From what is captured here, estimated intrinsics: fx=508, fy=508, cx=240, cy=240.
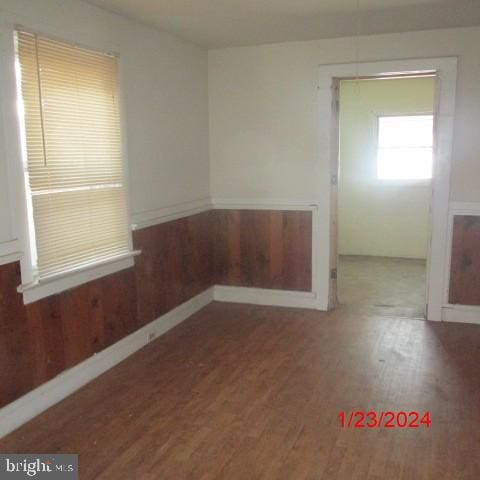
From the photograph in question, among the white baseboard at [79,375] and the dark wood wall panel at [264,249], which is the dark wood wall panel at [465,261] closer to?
the dark wood wall panel at [264,249]

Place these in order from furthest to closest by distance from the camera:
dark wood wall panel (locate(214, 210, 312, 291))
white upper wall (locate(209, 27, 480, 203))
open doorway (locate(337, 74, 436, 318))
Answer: open doorway (locate(337, 74, 436, 318))
dark wood wall panel (locate(214, 210, 312, 291))
white upper wall (locate(209, 27, 480, 203))

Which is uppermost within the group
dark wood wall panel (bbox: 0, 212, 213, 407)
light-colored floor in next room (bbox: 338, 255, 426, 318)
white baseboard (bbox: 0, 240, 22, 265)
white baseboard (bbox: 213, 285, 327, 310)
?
white baseboard (bbox: 0, 240, 22, 265)

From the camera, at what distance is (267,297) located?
186 inches

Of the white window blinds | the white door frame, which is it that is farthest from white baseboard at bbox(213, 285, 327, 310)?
the white window blinds

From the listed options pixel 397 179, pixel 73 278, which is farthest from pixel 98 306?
pixel 397 179

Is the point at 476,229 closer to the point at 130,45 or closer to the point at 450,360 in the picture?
the point at 450,360

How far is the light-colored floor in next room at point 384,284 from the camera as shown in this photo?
185 inches

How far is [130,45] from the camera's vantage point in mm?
3436

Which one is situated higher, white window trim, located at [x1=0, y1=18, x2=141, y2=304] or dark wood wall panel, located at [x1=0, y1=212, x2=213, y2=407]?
white window trim, located at [x1=0, y1=18, x2=141, y2=304]

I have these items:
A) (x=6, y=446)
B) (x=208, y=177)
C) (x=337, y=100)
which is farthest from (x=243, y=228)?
(x=6, y=446)

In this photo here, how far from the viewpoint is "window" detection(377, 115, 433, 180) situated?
6456 mm

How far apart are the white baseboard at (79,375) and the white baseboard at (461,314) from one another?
2183 mm

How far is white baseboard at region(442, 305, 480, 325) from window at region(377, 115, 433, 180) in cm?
271

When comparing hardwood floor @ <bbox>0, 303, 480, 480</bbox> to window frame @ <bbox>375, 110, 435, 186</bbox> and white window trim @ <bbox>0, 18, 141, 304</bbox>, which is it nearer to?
white window trim @ <bbox>0, 18, 141, 304</bbox>
